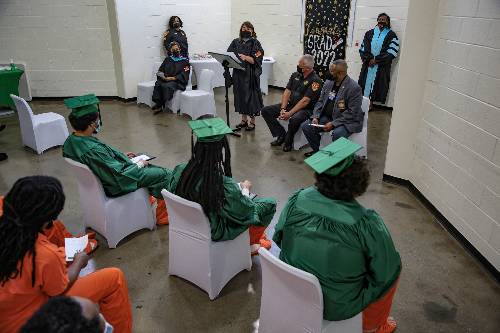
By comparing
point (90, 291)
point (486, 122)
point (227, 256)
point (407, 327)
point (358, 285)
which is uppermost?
point (486, 122)

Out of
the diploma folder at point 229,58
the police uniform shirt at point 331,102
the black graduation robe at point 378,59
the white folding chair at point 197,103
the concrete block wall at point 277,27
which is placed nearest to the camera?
the police uniform shirt at point 331,102

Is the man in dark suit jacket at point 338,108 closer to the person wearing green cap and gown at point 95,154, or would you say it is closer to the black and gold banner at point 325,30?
the person wearing green cap and gown at point 95,154

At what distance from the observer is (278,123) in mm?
5227

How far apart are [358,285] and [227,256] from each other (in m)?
1.02

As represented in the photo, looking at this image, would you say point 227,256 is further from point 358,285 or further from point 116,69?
point 116,69

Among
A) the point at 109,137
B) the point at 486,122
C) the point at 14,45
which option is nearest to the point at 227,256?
the point at 486,122

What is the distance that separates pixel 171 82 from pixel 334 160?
17.3 ft

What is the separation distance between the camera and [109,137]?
5.56 meters

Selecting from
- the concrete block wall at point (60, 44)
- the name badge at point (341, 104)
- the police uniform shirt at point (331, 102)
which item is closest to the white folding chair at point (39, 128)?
the concrete block wall at point (60, 44)

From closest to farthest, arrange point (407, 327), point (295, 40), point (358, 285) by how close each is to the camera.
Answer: point (358, 285) → point (407, 327) → point (295, 40)

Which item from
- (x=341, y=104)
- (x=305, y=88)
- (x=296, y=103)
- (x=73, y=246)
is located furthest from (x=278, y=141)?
(x=73, y=246)

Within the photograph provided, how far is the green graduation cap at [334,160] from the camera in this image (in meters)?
1.72

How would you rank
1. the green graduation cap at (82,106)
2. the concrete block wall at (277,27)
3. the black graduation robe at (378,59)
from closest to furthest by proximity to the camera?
the green graduation cap at (82,106), the black graduation robe at (378,59), the concrete block wall at (277,27)

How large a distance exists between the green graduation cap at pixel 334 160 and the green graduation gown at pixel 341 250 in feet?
0.44
